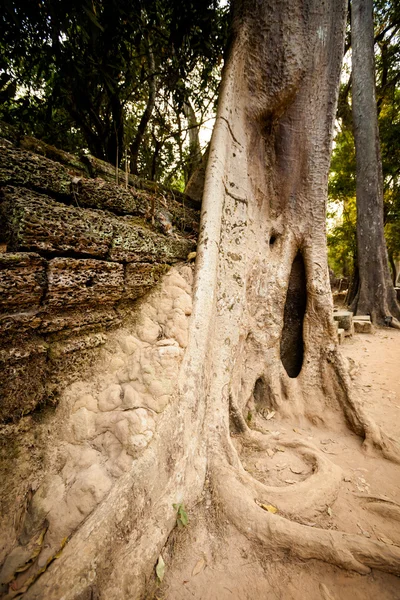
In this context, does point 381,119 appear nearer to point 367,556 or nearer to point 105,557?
point 367,556

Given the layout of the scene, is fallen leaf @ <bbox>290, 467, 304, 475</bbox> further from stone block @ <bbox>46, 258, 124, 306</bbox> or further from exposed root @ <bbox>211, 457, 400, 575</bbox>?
stone block @ <bbox>46, 258, 124, 306</bbox>

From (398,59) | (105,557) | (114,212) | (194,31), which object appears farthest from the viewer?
(398,59)

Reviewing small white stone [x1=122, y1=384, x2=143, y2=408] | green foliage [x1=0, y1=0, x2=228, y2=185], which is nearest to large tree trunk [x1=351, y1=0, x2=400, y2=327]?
green foliage [x1=0, y1=0, x2=228, y2=185]

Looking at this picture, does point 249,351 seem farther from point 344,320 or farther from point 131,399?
point 344,320

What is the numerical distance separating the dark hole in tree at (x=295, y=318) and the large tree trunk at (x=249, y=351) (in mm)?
12

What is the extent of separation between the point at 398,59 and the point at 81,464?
555 inches

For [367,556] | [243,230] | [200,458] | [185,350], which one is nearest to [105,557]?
[200,458]

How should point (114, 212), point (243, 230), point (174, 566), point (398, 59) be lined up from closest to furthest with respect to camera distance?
point (174, 566)
point (114, 212)
point (243, 230)
point (398, 59)

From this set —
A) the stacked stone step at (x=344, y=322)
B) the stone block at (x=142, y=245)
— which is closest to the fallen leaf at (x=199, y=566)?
the stone block at (x=142, y=245)

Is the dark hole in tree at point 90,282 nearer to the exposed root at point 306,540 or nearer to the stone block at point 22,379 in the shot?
the stone block at point 22,379

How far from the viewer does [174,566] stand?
125 cm

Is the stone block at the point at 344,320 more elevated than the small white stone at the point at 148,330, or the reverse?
the small white stone at the point at 148,330

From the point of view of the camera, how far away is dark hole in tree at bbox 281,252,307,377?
3025 millimetres

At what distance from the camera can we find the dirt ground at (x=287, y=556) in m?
1.20
